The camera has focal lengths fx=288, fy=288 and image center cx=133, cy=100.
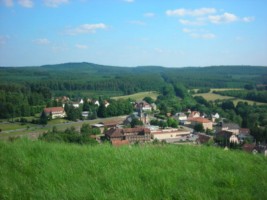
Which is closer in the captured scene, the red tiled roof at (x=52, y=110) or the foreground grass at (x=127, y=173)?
the foreground grass at (x=127, y=173)

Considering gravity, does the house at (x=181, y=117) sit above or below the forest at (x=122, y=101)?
below

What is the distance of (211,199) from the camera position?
2.97 meters

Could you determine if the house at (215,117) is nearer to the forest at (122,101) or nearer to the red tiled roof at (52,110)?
the forest at (122,101)

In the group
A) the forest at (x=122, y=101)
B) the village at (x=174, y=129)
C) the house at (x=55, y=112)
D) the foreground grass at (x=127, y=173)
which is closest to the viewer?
the foreground grass at (x=127, y=173)

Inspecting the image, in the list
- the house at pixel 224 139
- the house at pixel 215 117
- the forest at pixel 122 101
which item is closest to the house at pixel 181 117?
the forest at pixel 122 101

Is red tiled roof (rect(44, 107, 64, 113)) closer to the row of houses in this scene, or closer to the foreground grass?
the row of houses

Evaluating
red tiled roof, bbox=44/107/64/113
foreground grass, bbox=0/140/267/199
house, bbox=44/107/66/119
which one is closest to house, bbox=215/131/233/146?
foreground grass, bbox=0/140/267/199

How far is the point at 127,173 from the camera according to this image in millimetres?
3711

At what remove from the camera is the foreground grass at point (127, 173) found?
3.14m

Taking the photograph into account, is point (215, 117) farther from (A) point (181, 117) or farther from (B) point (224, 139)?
(B) point (224, 139)

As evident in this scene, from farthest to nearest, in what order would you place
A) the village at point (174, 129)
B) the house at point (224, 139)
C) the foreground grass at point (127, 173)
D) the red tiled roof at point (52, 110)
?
the red tiled roof at point (52, 110) → the village at point (174, 129) → the house at point (224, 139) → the foreground grass at point (127, 173)

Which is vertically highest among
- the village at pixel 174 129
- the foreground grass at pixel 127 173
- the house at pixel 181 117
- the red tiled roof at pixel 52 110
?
the foreground grass at pixel 127 173

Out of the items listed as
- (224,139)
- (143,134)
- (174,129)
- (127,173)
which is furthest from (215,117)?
(127,173)

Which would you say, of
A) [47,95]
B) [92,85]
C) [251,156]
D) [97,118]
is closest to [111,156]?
[251,156]
